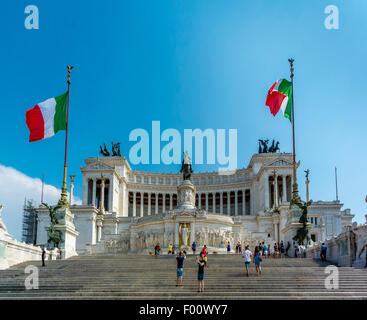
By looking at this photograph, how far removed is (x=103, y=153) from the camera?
8719 cm

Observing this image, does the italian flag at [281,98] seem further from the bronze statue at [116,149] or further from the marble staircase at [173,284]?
the bronze statue at [116,149]

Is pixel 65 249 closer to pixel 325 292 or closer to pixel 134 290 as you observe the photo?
pixel 134 290

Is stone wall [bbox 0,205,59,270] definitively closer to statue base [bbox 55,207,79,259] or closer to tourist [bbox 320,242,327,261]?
statue base [bbox 55,207,79,259]

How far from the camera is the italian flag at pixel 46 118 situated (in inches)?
1257

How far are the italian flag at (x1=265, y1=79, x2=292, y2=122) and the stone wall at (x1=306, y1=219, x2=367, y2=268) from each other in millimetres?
11702

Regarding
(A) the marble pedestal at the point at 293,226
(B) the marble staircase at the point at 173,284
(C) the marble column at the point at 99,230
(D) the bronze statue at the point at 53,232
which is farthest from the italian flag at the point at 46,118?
(C) the marble column at the point at 99,230

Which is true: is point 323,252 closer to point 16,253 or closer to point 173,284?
point 173,284

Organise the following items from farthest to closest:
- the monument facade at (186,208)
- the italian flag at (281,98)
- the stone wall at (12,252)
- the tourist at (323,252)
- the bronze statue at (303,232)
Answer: the monument facade at (186,208)
the italian flag at (281,98)
the bronze statue at (303,232)
the tourist at (323,252)
the stone wall at (12,252)

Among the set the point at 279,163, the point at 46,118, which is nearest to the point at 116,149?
the point at 279,163

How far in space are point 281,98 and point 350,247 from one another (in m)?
14.6

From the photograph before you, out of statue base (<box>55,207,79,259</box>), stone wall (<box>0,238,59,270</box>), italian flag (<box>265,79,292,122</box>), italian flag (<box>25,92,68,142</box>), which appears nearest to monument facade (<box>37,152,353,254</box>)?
italian flag (<box>265,79,292,122</box>)

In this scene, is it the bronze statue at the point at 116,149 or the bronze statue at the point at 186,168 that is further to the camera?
the bronze statue at the point at 116,149

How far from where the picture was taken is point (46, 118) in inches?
1272

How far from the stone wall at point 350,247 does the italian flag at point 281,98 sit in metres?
11.7
